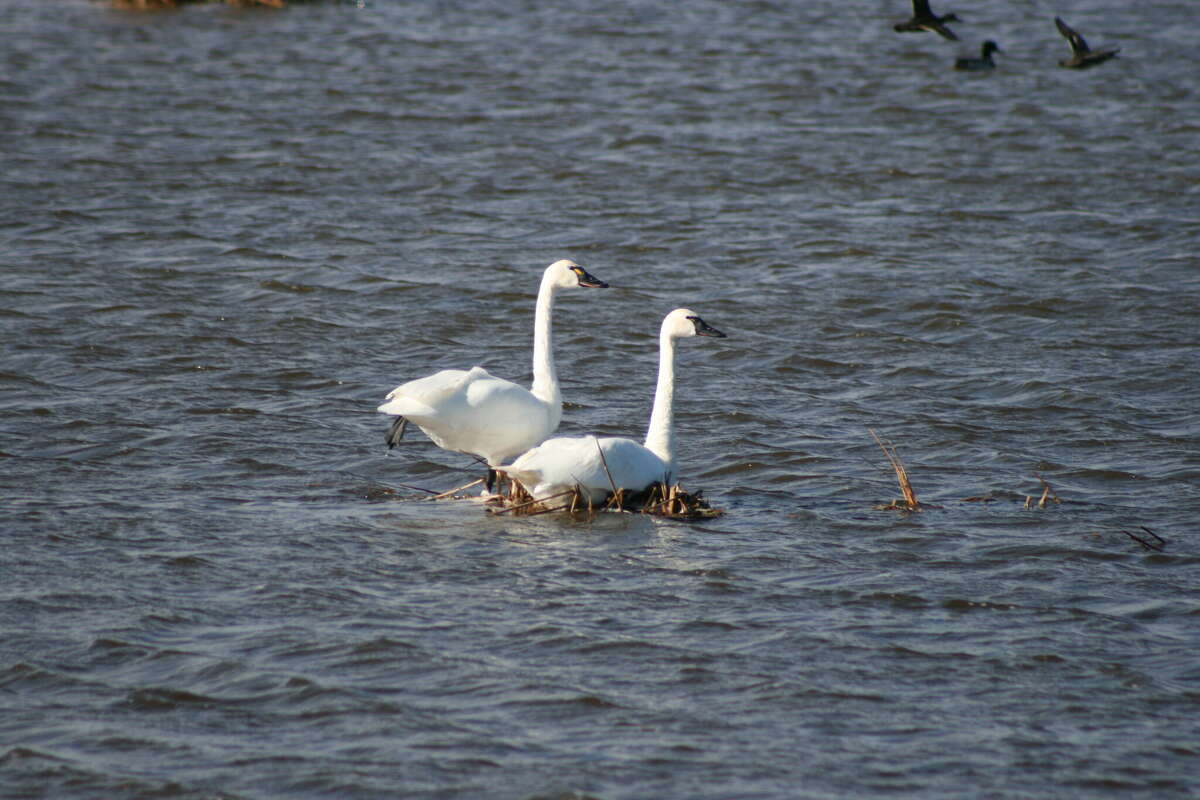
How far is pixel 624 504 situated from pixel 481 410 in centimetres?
90

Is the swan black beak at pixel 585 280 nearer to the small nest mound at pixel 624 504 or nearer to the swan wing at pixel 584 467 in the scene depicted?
the swan wing at pixel 584 467

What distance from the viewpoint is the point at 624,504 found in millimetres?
8398

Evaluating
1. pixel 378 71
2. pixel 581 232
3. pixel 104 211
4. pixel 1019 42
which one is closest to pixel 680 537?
pixel 581 232

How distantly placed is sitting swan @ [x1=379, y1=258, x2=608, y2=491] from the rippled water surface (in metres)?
0.38

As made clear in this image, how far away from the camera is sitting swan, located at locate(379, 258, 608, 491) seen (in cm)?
830

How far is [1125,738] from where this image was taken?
5766 mm

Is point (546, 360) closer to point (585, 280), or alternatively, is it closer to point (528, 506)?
point (585, 280)

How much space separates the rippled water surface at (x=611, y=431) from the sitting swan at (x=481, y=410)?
38 centimetres

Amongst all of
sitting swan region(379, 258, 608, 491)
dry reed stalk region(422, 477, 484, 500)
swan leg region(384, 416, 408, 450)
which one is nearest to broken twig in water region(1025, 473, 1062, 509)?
sitting swan region(379, 258, 608, 491)

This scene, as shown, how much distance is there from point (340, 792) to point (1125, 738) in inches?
110

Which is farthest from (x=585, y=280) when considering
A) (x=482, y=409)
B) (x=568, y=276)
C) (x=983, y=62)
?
(x=983, y=62)

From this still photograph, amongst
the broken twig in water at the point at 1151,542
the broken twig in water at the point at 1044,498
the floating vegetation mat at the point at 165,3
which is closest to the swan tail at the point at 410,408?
the broken twig in water at the point at 1044,498

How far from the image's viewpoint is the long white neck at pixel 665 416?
858 cm

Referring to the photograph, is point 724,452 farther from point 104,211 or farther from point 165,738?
point 104,211
